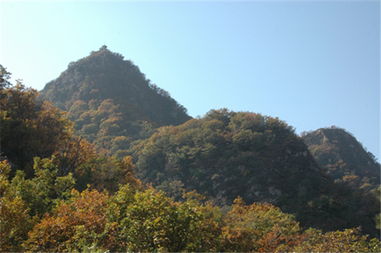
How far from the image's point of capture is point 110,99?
84750mm

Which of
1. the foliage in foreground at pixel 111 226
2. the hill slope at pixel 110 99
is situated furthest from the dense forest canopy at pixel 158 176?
the hill slope at pixel 110 99

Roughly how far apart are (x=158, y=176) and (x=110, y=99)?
33084 mm

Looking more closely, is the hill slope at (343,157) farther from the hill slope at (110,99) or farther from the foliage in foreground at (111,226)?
the foliage in foreground at (111,226)

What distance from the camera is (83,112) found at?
81188 mm

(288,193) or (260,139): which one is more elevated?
(260,139)

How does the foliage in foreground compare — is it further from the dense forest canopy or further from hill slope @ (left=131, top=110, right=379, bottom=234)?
hill slope @ (left=131, top=110, right=379, bottom=234)

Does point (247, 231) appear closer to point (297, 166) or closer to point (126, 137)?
point (297, 166)

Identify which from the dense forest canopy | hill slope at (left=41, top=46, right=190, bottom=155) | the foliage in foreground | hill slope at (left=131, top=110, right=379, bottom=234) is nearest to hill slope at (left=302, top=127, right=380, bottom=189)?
the dense forest canopy

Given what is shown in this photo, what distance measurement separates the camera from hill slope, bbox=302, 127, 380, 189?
79.2 m

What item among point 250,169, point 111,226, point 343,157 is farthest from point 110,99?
point 111,226

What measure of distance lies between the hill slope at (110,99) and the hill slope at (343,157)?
30.9 meters

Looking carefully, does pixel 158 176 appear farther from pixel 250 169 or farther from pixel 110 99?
pixel 110 99

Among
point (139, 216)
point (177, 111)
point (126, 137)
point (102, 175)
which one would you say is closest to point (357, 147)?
point (177, 111)

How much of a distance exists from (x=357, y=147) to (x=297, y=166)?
42.7m
